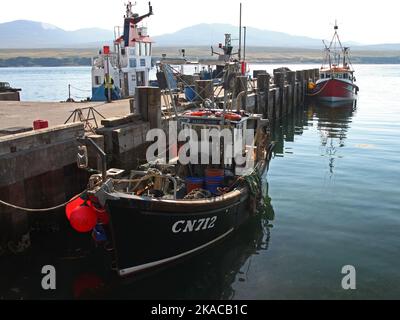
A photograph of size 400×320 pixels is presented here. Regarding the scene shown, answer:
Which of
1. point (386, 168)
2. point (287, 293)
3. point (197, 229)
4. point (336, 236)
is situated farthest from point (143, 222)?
point (386, 168)

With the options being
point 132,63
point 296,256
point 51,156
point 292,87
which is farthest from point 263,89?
point 51,156

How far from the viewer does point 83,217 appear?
7996 mm

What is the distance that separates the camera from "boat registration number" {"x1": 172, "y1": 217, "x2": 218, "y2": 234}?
29.0 ft

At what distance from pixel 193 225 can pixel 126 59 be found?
19.6m

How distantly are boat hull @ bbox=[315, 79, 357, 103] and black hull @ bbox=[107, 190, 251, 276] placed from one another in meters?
32.2

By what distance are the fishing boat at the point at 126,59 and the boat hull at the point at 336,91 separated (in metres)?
19.1

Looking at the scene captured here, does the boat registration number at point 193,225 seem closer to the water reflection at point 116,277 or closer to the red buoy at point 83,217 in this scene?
the water reflection at point 116,277

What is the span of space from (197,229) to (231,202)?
1.24m
